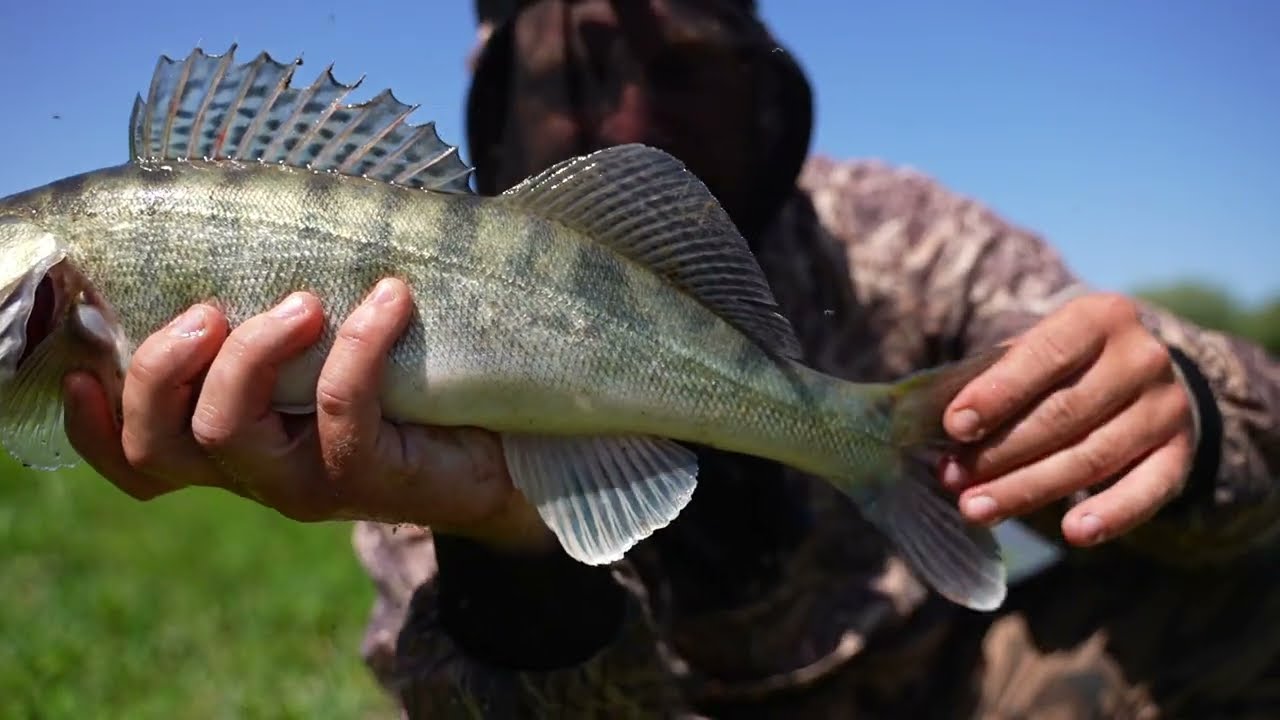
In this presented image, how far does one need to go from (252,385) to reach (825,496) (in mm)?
1973

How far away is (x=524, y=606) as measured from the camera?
2293 millimetres

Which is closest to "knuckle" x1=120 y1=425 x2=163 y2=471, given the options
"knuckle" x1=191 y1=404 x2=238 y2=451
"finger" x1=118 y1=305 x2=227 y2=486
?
"finger" x1=118 y1=305 x2=227 y2=486

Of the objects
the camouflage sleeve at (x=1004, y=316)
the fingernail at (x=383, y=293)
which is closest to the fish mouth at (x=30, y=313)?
the fingernail at (x=383, y=293)

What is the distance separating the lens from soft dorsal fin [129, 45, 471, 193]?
1.97 meters

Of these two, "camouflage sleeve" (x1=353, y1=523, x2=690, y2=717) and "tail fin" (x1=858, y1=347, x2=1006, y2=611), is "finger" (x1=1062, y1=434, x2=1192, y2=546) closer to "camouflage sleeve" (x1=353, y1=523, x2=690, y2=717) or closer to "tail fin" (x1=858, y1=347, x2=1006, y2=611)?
"tail fin" (x1=858, y1=347, x2=1006, y2=611)

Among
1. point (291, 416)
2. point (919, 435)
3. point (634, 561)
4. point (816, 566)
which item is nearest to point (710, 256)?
point (919, 435)

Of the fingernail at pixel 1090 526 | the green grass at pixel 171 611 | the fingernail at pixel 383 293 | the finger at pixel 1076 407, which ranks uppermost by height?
the fingernail at pixel 383 293

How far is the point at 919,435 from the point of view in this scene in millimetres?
2053

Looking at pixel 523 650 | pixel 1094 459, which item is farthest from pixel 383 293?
pixel 1094 459

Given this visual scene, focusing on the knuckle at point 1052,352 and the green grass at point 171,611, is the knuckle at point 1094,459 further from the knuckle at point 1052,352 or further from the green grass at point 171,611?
the green grass at point 171,611

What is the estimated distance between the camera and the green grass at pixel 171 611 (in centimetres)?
362

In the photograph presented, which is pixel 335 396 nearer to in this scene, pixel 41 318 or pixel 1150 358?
pixel 41 318

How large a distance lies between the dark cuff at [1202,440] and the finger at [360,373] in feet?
6.14

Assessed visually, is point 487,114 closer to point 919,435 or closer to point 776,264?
point 776,264
